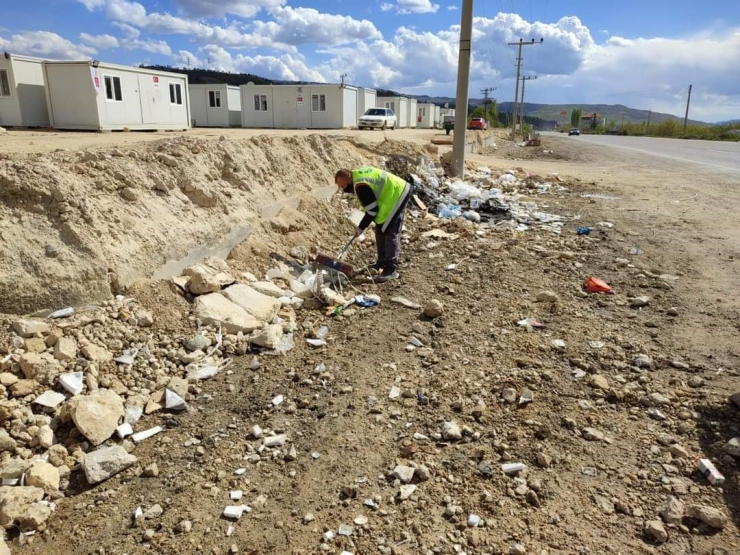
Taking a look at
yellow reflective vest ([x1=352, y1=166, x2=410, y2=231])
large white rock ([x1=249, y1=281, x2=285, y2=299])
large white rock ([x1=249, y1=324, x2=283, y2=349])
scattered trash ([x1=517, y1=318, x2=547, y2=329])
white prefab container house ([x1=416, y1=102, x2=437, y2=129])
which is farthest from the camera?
white prefab container house ([x1=416, y1=102, x2=437, y2=129])

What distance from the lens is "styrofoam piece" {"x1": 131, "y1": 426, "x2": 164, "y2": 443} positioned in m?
3.34

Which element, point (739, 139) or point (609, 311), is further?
point (739, 139)

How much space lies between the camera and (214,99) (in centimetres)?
3000

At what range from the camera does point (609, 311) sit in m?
5.21

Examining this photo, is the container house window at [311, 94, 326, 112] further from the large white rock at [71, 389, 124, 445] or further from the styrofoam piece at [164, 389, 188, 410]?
the large white rock at [71, 389, 124, 445]

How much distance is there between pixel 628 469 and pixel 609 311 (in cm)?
254

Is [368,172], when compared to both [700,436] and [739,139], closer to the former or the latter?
[700,436]

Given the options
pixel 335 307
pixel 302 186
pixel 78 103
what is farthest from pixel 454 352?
pixel 78 103

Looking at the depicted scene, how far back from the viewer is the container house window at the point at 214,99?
98.0 feet

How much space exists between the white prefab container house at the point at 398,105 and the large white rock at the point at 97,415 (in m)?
42.2

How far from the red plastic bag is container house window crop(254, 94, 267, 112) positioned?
26.7 m

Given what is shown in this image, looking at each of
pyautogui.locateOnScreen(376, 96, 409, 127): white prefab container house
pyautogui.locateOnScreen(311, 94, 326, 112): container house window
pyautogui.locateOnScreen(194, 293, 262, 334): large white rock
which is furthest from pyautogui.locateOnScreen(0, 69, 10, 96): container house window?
pyautogui.locateOnScreen(376, 96, 409, 127): white prefab container house

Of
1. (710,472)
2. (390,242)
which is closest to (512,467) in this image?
(710,472)

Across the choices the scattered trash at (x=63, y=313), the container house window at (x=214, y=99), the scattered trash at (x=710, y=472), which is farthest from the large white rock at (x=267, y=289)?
the container house window at (x=214, y=99)
